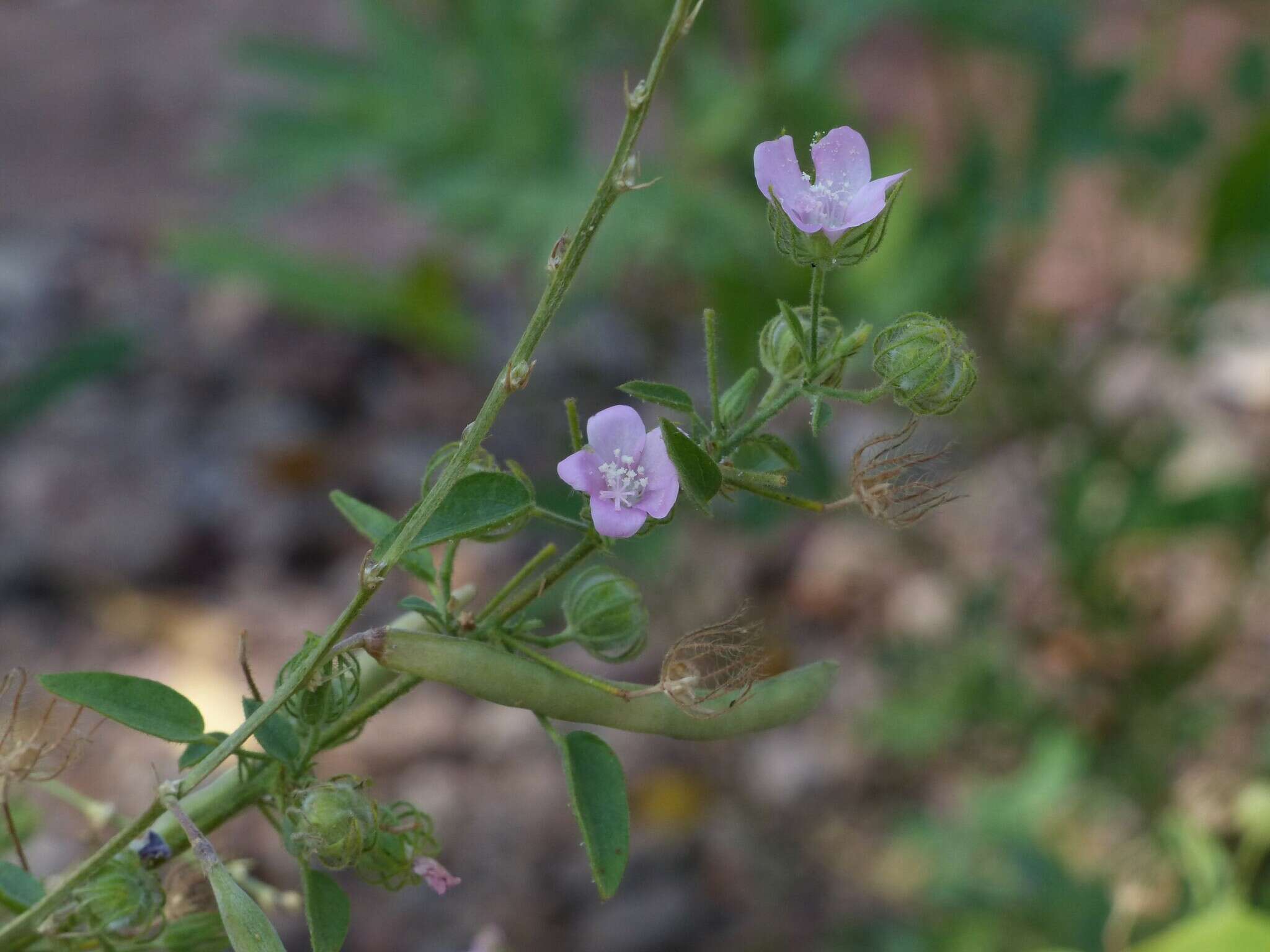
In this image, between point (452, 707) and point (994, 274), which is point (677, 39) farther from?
point (452, 707)

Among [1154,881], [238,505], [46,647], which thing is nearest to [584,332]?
[238,505]

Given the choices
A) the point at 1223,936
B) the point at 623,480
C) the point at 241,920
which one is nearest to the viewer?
the point at 241,920

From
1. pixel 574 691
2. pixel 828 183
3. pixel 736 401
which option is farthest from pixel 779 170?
pixel 574 691

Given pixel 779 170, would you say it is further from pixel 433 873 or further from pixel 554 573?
Answer: pixel 433 873

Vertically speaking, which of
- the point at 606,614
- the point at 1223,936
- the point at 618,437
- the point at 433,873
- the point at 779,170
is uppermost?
the point at 779,170

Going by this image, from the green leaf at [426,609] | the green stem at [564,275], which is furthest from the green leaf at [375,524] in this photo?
the green stem at [564,275]

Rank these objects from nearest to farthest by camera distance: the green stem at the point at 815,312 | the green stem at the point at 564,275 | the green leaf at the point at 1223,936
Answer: the green stem at the point at 564,275, the green stem at the point at 815,312, the green leaf at the point at 1223,936

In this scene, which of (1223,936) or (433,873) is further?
(1223,936)

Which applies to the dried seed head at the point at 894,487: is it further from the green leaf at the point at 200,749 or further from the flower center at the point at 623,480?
the green leaf at the point at 200,749
